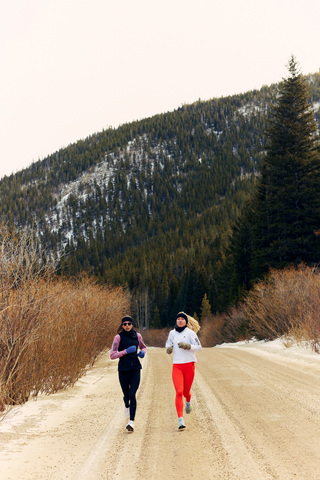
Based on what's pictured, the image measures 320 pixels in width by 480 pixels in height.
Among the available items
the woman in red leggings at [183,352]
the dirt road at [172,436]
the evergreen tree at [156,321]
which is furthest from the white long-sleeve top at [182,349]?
the evergreen tree at [156,321]

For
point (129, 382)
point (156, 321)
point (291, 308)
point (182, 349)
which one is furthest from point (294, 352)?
point (156, 321)

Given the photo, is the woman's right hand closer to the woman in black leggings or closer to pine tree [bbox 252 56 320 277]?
the woman in black leggings

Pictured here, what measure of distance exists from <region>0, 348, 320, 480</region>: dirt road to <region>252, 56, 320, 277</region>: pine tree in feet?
73.4

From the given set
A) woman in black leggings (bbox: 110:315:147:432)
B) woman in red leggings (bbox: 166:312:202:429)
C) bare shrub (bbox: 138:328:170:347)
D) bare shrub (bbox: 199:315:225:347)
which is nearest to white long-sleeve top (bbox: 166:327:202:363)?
woman in red leggings (bbox: 166:312:202:429)

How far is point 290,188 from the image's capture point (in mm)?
32031

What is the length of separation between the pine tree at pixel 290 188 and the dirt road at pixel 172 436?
22.4 meters

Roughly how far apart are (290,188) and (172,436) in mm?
29105

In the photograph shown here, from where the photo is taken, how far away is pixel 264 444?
5305mm

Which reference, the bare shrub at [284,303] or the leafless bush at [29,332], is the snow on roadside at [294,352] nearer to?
the bare shrub at [284,303]

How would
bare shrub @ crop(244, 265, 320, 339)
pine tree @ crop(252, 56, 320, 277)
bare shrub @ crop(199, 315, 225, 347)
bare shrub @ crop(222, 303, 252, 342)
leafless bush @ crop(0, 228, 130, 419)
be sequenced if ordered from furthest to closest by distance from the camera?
1. bare shrub @ crop(199, 315, 225, 347)
2. pine tree @ crop(252, 56, 320, 277)
3. bare shrub @ crop(222, 303, 252, 342)
4. bare shrub @ crop(244, 265, 320, 339)
5. leafless bush @ crop(0, 228, 130, 419)

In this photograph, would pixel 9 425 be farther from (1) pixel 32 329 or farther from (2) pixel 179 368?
(2) pixel 179 368

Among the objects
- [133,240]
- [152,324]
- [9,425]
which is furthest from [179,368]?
[133,240]

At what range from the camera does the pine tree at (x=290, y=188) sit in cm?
3122

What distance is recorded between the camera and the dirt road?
4.61 meters
